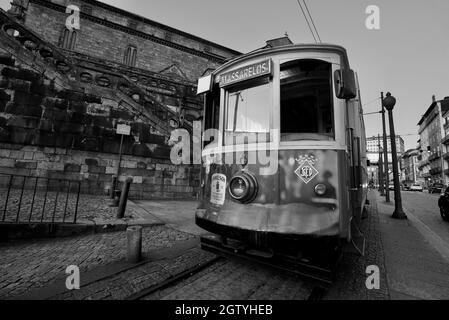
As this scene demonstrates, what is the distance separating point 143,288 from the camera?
9.02 feet

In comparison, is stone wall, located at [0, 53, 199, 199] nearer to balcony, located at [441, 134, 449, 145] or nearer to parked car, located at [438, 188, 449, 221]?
parked car, located at [438, 188, 449, 221]

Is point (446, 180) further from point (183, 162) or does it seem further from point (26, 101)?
point (26, 101)

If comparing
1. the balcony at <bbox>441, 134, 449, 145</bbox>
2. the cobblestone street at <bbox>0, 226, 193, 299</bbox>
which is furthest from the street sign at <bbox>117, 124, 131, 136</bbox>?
the balcony at <bbox>441, 134, 449, 145</bbox>

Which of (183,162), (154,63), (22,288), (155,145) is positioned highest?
(154,63)

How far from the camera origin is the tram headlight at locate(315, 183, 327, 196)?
8.17 feet

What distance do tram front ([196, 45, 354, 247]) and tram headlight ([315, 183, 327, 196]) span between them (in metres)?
0.01

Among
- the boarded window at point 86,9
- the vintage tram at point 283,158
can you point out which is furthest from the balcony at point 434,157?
the boarded window at point 86,9

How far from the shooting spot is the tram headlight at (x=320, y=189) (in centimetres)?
249

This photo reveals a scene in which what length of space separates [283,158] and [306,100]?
4.47ft

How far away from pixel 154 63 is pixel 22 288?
27868 millimetres

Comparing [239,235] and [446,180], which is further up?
[446,180]

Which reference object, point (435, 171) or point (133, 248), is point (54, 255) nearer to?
point (133, 248)

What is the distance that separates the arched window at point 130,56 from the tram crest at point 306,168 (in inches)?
1073
